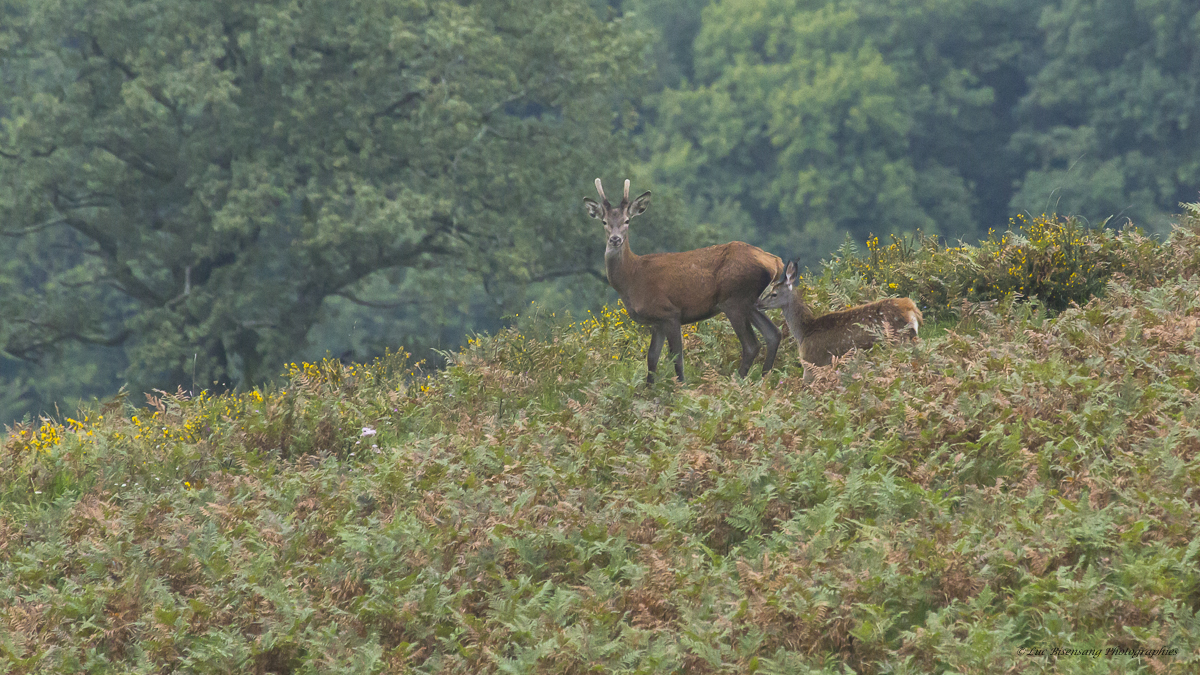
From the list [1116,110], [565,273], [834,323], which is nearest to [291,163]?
[565,273]

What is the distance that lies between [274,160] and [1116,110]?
28675mm

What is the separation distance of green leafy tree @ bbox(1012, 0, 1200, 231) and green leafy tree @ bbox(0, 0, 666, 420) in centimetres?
1915

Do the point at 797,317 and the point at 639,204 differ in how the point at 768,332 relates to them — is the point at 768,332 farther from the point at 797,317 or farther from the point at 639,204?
the point at 639,204

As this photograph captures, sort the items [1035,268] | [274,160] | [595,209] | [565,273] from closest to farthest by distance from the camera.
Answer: [1035,268]
[595,209]
[274,160]
[565,273]

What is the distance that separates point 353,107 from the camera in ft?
79.7

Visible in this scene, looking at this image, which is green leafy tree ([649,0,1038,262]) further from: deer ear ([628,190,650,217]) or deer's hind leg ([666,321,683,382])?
deer's hind leg ([666,321,683,382])

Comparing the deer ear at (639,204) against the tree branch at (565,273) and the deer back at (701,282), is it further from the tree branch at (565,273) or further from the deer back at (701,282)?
the tree branch at (565,273)

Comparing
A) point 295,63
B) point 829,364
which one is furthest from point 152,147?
point 829,364

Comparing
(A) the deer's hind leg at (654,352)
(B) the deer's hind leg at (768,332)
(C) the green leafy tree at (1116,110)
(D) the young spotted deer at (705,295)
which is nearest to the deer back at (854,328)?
(B) the deer's hind leg at (768,332)

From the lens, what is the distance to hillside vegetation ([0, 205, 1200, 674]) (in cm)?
550

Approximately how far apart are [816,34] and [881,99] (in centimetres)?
527

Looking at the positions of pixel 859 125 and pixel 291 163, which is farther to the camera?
pixel 859 125

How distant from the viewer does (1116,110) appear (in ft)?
134

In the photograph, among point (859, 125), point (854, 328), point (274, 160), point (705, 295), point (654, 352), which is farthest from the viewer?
point (859, 125)
